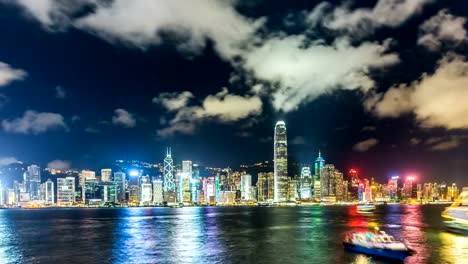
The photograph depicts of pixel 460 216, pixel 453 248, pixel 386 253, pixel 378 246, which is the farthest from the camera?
pixel 460 216

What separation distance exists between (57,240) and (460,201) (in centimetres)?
13058

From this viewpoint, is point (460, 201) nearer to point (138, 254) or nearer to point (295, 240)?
point (295, 240)

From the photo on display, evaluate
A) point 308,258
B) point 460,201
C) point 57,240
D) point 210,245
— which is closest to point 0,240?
point 57,240

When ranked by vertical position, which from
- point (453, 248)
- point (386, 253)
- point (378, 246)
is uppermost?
point (378, 246)

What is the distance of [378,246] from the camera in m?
64.1

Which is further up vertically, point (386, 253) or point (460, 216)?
point (386, 253)

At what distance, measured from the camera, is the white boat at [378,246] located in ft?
204

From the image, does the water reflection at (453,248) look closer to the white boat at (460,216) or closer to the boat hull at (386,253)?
the boat hull at (386,253)

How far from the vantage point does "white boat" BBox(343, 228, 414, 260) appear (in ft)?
204

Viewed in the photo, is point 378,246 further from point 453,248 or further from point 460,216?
point 460,216

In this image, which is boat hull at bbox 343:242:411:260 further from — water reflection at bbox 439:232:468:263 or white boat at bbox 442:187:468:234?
white boat at bbox 442:187:468:234

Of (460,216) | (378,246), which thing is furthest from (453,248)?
(460,216)

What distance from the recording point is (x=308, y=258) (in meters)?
66.1

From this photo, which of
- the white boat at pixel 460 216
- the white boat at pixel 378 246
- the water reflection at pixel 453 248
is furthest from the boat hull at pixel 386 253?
the white boat at pixel 460 216
